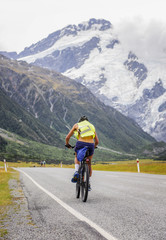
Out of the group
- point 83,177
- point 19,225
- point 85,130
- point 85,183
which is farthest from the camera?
point 85,130

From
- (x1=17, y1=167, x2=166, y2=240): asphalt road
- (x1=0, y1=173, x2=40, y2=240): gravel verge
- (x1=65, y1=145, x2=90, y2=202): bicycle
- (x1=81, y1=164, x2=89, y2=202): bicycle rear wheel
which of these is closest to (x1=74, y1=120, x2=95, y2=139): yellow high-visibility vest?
(x1=65, y1=145, x2=90, y2=202): bicycle

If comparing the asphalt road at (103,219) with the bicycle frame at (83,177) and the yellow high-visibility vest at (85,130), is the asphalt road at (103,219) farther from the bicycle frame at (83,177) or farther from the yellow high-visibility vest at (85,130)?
the yellow high-visibility vest at (85,130)

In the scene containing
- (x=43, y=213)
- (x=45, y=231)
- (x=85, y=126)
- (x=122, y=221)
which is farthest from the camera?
(x=85, y=126)

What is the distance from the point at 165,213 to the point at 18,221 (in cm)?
331

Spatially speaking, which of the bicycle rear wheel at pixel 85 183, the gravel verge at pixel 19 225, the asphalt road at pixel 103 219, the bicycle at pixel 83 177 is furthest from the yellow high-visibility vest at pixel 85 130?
the gravel verge at pixel 19 225

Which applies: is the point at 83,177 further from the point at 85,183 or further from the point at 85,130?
the point at 85,130

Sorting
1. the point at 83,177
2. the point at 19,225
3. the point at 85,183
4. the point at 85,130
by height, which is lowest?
the point at 19,225

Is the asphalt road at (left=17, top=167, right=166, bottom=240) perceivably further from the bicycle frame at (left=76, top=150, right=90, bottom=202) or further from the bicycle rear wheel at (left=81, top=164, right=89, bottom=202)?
the bicycle frame at (left=76, top=150, right=90, bottom=202)

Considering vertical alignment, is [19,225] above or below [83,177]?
below

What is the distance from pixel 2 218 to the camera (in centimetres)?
657

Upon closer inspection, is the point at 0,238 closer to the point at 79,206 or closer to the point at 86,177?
the point at 79,206

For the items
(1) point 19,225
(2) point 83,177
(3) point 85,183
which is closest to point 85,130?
(2) point 83,177

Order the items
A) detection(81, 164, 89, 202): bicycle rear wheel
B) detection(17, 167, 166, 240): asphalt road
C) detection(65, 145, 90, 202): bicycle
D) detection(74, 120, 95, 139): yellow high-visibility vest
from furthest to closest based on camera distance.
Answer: detection(74, 120, 95, 139): yellow high-visibility vest, detection(65, 145, 90, 202): bicycle, detection(81, 164, 89, 202): bicycle rear wheel, detection(17, 167, 166, 240): asphalt road

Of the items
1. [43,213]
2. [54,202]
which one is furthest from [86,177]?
[43,213]
